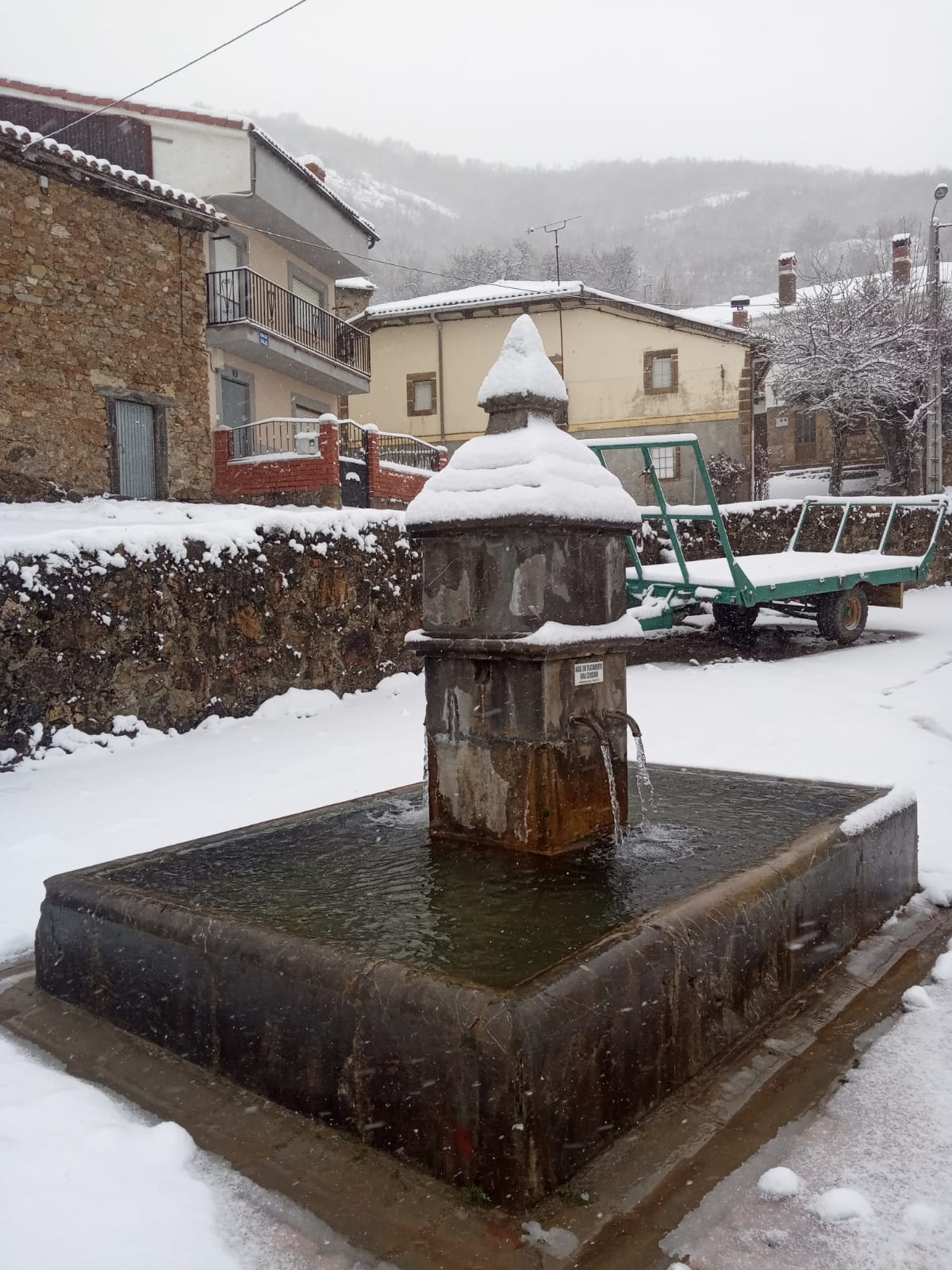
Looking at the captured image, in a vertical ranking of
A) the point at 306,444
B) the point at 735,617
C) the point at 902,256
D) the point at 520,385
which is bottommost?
the point at 735,617

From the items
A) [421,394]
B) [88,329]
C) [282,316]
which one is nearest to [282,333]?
[282,316]

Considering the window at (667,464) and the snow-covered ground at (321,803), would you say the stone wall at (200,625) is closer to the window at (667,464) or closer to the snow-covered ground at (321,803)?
the snow-covered ground at (321,803)

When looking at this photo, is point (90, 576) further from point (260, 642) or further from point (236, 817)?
point (236, 817)

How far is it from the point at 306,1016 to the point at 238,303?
18.5 meters

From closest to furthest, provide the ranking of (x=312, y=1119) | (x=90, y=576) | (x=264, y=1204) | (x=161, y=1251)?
(x=161, y=1251) < (x=264, y=1204) < (x=312, y=1119) < (x=90, y=576)

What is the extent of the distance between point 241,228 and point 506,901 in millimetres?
20014

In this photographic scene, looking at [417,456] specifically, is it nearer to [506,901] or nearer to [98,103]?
[98,103]

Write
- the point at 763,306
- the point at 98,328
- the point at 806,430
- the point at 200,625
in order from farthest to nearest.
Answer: the point at 763,306
the point at 806,430
the point at 98,328
the point at 200,625

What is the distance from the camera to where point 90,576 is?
24.0 feet

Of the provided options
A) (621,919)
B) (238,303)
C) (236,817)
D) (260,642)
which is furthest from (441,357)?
(621,919)

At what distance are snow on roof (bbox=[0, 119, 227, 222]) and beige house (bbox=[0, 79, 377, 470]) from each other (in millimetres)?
1297

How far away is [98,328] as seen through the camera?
1552 centimetres

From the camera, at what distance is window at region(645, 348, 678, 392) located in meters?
27.0

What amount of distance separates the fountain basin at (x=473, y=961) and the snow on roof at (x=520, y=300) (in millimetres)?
24598
